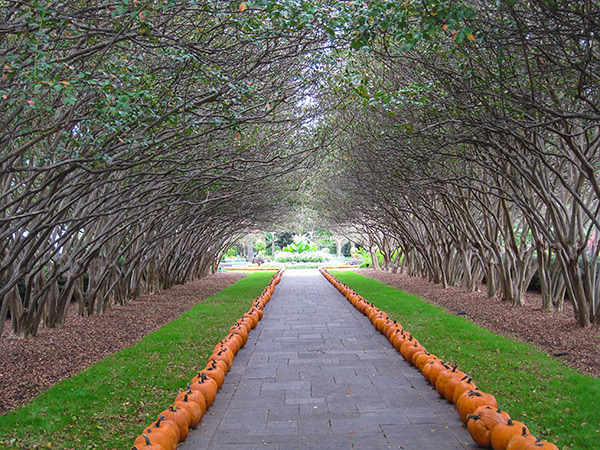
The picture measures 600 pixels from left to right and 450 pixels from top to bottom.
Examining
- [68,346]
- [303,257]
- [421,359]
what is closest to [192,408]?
[421,359]

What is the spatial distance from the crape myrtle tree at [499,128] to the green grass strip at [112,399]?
205 inches

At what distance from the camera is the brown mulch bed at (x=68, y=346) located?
7.12 metres

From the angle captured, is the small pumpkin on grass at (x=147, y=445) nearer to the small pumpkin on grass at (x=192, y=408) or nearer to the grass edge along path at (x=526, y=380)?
A: the small pumpkin on grass at (x=192, y=408)

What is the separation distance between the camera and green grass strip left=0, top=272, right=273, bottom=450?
16.8ft

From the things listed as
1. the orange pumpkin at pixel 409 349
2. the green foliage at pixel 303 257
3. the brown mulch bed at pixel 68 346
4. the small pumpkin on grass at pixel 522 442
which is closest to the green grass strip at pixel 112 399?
the brown mulch bed at pixel 68 346

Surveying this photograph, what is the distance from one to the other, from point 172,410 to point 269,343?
4908 millimetres

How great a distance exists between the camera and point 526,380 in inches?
271

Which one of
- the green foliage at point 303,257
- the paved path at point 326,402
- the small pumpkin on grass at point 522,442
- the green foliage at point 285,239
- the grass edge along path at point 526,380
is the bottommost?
the paved path at point 326,402

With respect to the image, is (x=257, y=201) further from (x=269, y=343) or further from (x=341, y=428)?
(x=341, y=428)

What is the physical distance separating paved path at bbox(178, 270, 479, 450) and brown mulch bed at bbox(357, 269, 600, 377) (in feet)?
8.08

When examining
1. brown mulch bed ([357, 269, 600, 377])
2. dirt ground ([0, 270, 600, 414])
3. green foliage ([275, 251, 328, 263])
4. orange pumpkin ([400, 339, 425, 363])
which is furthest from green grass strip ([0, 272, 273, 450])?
green foliage ([275, 251, 328, 263])

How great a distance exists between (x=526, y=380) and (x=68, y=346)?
737 centimetres

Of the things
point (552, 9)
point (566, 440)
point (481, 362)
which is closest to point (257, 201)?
point (481, 362)

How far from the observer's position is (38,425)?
17.8 ft
